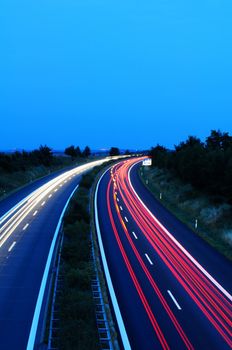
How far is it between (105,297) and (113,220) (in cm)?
1875

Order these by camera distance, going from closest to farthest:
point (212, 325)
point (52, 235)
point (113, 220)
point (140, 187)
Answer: point (212, 325)
point (52, 235)
point (113, 220)
point (140, 187)

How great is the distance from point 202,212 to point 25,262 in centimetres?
2062

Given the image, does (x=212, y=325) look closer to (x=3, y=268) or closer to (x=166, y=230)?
(x=3, y=268)

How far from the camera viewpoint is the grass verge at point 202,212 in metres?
27.5

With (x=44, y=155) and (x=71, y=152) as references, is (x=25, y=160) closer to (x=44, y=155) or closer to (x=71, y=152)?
(x=44, y=155)

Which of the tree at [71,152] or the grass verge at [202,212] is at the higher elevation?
the tree at [71,152]

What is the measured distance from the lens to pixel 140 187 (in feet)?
197

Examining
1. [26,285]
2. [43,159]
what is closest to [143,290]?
[26,285]

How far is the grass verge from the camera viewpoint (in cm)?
2750

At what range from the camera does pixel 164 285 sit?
727 inches

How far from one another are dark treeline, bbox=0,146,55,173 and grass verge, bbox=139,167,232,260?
2730cm

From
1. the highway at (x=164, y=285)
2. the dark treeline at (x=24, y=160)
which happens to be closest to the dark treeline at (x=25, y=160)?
the dark treeline at (x=24, y=160)

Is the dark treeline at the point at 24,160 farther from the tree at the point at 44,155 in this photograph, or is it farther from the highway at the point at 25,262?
the highway at the point at 25,262

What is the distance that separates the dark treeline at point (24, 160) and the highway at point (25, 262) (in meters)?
20.5
